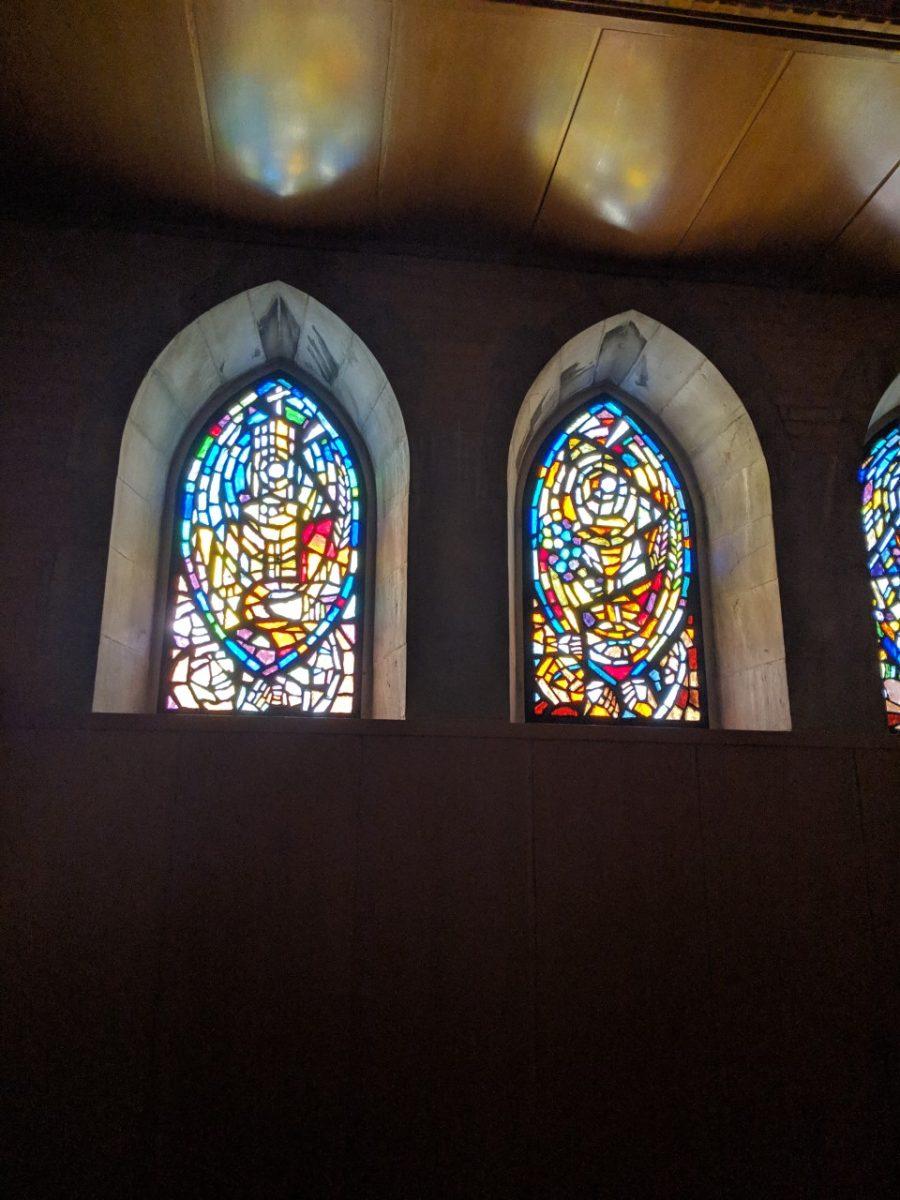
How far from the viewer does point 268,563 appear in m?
3.63

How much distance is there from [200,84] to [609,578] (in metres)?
2.26

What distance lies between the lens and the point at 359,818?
9.06 ft

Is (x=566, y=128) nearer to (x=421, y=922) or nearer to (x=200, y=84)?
(x=200, y=84)

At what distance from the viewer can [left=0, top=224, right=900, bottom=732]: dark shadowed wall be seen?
10.3 ft

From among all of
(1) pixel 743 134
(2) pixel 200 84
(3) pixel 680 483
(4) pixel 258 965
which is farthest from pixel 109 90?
→ (4) pixel 258 965

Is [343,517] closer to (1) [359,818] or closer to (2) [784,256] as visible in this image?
(1) [359,818]

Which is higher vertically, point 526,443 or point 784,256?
point 784,256

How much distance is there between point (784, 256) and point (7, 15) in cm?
281

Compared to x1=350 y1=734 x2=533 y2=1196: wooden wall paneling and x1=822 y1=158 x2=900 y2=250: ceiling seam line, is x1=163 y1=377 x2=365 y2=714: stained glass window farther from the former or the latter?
x1=822 y1=158 x2=900 y2=250: ceiling seam line

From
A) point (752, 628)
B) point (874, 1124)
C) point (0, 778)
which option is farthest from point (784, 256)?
point (0, 778)

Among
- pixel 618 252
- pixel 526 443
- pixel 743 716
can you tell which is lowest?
pixel 743 716

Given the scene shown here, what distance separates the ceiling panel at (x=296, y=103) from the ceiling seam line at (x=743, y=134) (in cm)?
119

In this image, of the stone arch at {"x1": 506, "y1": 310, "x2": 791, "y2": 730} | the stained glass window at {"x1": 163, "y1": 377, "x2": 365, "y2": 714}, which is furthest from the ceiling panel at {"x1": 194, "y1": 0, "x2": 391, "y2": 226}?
the stone arch at {"x1": 506, "y1": 310, "x2": 791, "y2": 730}

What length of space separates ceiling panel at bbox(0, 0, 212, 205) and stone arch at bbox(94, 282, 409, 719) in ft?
1.70
